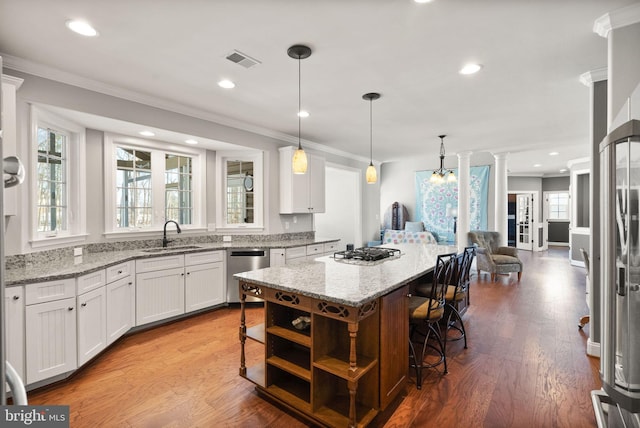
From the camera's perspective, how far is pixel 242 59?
2508mm

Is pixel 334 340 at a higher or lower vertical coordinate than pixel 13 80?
lower

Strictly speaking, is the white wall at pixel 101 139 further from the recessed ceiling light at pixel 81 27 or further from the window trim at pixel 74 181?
the recessed ceiling light at pixel 81 27

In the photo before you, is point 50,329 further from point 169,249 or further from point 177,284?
point 169,249

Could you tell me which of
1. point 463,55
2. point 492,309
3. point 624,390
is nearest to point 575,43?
point 463,55

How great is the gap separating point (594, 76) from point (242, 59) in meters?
3.01

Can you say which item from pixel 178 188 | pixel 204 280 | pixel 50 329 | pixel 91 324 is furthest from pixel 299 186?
pixel 50 329

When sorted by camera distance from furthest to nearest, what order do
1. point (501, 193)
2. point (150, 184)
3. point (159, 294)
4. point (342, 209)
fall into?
point (342, 209) < point (501, 193) < point (150, 184) < point (159, 294)

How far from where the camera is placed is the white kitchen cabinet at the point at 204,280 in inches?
148

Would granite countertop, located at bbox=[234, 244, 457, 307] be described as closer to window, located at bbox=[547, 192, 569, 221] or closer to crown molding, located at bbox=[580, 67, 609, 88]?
crown molding, located at bbox=[580, 67, 609, 88]

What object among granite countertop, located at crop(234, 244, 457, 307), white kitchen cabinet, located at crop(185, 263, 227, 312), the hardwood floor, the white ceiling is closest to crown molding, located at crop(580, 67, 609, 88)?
the white ceiling

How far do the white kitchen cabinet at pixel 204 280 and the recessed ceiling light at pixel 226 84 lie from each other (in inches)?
77.3

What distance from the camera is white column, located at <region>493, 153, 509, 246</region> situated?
21.0 ft

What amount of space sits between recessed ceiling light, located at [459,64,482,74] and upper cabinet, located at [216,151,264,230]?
2958mm

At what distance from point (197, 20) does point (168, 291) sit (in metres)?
2.80
